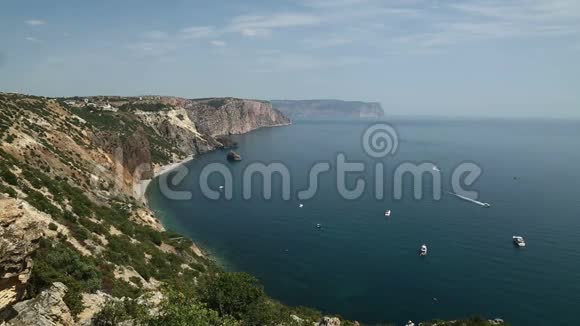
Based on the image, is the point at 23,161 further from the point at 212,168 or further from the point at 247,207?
the point at 212,168

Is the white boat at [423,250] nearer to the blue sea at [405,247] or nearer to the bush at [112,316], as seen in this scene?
the blue sea at [405,247]

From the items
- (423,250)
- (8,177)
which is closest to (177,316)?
(8,177)

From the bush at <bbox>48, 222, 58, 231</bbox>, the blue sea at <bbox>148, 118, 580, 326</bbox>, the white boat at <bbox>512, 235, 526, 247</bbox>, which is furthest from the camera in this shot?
the white boat at <bbox>512, 235, 526, 247</bbox>

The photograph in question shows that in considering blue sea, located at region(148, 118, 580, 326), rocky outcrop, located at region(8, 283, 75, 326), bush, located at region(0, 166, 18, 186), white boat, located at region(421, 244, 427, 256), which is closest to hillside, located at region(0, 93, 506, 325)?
rocky outcrop, located at region(8, 283, 75, 326)

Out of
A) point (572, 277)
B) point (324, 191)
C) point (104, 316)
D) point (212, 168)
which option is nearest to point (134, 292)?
point (104, 316)

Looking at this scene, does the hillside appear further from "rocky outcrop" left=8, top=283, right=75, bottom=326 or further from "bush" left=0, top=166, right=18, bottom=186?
→ "bush" left=0, top=166, right=18, bottom=186

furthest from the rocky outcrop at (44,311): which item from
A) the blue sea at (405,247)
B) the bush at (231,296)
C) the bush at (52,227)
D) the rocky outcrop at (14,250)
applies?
the blue sea at (405,247)
